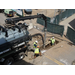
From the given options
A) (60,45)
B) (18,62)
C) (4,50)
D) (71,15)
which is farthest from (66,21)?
(4,50)

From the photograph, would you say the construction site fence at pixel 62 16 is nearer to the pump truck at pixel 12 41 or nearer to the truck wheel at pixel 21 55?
the pump truck at pixel 12 41

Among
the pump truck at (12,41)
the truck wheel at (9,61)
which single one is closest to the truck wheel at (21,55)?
the pump truck at (12,41)

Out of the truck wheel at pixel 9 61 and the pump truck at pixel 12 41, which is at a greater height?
the pump truck at pixel 12 41

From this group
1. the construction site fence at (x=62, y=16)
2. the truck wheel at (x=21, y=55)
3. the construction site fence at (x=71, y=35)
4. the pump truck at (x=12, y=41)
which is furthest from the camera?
the construction site fence at (x=62, y=16)

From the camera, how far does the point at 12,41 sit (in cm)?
869

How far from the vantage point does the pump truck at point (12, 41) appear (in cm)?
838

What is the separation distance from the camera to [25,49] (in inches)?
411

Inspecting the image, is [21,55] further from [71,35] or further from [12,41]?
[71,35]

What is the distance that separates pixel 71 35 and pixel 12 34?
8054 mm

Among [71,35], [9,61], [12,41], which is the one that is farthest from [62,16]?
[9,61]

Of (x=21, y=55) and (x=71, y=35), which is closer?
(x=21, y=55)

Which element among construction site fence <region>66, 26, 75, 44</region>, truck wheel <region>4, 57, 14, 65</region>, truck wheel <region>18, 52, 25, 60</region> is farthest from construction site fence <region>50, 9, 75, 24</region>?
truck wheel <region>4, 57, 14, 65</region>

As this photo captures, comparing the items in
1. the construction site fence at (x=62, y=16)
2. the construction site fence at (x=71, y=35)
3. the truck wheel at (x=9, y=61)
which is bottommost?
the truck wheel at (x=9, y=61)

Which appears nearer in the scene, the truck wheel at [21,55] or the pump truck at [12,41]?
the pump truck at [12,41]
